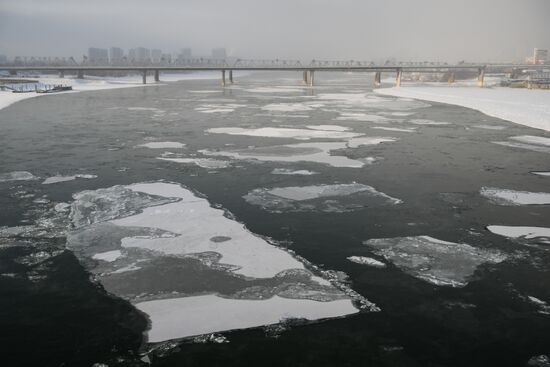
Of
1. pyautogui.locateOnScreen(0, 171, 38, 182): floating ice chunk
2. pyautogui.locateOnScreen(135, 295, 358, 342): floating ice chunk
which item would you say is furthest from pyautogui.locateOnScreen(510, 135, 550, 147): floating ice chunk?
pyautogui.locateOnScreen(0, 171, 38, 182): floating ice chunk

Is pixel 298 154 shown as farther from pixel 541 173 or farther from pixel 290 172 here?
pixel 541 173

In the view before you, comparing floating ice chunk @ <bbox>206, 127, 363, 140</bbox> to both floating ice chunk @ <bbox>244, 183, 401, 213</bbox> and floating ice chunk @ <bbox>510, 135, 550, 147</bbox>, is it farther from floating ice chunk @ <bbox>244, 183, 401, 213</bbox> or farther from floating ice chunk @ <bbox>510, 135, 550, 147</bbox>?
floating ice chunk @ <bbox>244, 183, 401, 213</bbox>

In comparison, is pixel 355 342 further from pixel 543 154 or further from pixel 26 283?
pixel 543 154

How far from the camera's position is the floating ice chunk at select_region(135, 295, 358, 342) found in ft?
19.4

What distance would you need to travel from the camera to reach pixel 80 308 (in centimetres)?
645

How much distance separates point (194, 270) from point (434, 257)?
4398mm

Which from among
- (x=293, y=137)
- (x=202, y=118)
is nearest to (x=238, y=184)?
(x=293, y=137)

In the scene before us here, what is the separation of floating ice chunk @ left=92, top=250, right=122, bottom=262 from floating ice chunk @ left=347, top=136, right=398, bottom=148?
13.3 m

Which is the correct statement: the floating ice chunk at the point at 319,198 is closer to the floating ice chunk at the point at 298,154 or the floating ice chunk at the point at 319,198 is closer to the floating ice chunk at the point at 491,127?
the floating ice chunk at the point at 298,154

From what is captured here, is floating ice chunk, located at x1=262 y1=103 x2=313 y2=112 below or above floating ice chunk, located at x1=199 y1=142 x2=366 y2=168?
above

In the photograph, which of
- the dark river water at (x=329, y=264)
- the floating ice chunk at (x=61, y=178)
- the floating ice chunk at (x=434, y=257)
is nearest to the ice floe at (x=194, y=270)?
the dark river water at (x=329, y=264)

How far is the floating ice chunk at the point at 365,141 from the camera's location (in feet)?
65.9

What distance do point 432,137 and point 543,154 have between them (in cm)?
558

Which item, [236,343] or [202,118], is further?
[202,118]
